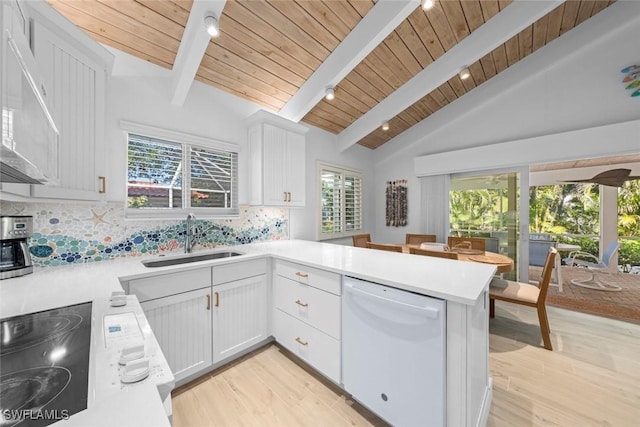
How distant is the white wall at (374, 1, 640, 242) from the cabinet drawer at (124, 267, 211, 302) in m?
3.59

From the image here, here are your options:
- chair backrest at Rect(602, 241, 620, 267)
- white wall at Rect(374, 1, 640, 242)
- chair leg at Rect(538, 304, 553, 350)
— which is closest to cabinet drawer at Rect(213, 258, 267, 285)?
chair leg at Rect(538, 304, 553, 350)

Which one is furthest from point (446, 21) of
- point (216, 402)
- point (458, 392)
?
point (216, 402)

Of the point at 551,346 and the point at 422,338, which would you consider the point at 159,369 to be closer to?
the point at 422,338

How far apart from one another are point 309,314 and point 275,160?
1.66 m

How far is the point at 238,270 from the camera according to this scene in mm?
2047

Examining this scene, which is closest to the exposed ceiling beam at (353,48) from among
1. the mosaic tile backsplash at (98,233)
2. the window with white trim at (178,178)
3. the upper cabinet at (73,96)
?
the window with white trim at (178,178)

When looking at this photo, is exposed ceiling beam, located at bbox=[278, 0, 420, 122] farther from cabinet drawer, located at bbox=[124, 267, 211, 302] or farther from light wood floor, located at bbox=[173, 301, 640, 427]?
light wood floor, located at bbox=[173, 301, 640, 427]

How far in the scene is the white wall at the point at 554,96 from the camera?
2.77 m

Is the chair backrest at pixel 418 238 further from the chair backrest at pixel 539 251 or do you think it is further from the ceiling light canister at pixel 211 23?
the ceiling light canister at pixel 211 23

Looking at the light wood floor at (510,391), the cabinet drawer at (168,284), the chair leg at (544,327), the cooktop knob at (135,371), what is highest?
the cooktop knob at (135,371)

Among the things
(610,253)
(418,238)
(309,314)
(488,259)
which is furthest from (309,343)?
(610,253)

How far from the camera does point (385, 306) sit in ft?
4.49

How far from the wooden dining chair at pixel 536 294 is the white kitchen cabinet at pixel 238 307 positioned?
2.29 metres

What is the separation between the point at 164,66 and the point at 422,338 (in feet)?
9.51
